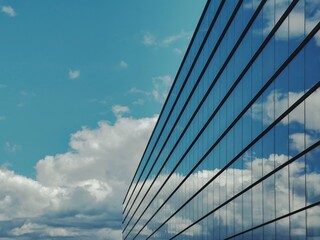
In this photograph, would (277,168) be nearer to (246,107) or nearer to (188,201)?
(246,107)

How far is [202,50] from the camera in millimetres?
51531

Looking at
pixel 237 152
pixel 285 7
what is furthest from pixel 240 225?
pixel 285 7

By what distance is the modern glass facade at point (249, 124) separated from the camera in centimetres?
2656

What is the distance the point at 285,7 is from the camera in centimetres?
2980

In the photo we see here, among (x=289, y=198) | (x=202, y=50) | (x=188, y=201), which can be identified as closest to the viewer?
(x=289, y=198)

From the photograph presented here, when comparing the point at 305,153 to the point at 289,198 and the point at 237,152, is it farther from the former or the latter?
the point at 237,152

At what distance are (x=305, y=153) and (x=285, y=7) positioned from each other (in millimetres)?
8304

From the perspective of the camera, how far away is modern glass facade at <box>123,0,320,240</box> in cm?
2656

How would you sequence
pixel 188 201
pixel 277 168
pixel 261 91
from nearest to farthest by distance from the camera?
1. pixel 277 168
2. pixel 261 91
3. pixel 188 201

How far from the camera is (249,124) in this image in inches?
1415

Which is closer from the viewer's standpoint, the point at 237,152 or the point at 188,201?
the point at 237,152

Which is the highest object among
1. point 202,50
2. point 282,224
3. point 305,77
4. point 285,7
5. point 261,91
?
point 202,50

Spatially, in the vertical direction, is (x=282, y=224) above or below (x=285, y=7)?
below

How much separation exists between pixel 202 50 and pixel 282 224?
25433mm
